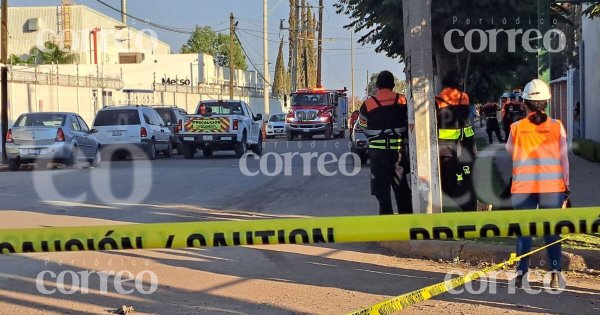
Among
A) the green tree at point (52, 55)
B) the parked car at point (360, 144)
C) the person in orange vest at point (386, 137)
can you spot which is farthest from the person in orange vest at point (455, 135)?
the green tree at point (52, 55)

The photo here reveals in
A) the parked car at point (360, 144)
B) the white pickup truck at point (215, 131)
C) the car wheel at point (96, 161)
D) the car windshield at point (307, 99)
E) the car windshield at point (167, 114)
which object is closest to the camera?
the parked car at point (360, 144)

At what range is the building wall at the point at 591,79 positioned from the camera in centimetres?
2366

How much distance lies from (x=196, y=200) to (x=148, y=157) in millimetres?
12497

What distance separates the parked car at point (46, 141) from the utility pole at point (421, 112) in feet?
47.8

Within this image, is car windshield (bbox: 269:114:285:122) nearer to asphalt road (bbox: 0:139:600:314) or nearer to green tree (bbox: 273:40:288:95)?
asphalt road (bbox: 0:139:600:314)

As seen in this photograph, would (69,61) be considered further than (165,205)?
Yes

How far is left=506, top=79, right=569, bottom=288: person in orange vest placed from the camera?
703 cm

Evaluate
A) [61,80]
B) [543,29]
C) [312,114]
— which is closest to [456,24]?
[543,29]

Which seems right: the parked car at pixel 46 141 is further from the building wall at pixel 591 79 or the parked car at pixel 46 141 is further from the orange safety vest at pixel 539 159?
the orange safety vest at pixel 539 159

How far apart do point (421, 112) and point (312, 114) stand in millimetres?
32149

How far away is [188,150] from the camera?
26594mm

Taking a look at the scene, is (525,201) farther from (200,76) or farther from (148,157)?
(200,76)

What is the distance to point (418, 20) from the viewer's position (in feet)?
30.0

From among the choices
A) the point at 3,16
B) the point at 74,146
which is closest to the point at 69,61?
the point at 3,16
